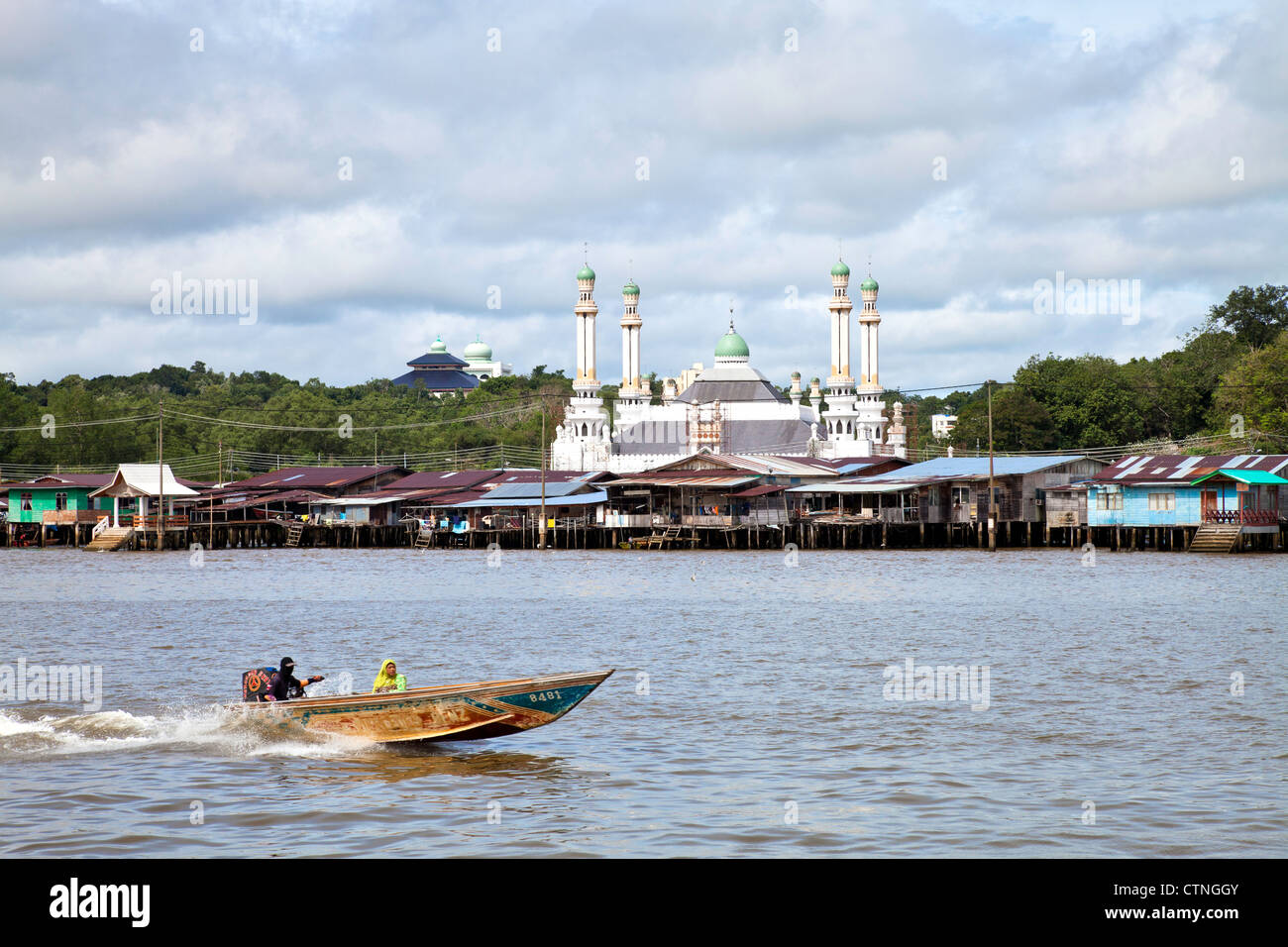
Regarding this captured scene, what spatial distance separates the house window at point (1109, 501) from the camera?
207 feet

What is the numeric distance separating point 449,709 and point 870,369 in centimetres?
10430

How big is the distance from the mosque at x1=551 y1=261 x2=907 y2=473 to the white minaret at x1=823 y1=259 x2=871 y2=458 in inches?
3.5

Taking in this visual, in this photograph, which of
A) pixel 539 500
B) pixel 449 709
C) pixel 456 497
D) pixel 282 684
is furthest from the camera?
pixel 456 497

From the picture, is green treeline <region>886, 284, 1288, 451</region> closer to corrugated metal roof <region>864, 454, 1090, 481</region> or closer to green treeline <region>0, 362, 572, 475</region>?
corrugated metal roof <region>864, 454, 1090, 481</region>

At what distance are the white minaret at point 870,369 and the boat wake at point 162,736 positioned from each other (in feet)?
331

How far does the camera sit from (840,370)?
120 m

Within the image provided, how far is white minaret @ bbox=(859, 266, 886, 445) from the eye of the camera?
116688mm

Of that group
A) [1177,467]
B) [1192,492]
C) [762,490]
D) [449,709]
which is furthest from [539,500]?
[449,709]

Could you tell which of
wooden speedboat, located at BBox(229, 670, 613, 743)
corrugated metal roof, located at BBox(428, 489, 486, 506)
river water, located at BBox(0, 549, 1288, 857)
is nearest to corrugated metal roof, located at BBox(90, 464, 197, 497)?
corrugated metal roof, located at BBox(428, 489, 486, 506)

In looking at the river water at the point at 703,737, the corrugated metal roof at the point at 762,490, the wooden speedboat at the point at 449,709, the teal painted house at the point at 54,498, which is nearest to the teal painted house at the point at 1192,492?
the corrugated metal roof at the point at 762,490

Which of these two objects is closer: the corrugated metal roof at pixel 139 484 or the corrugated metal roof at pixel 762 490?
the corrugated metal roof at pixel 762 490

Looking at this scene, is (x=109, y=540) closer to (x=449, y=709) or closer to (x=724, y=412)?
(x=724, y=412)

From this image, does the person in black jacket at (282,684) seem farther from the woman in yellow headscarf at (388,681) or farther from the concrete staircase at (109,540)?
the concrete staircase at (109,540)

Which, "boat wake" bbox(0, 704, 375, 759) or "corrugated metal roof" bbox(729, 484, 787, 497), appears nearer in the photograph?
"boat wake" bbox(0, 704, 375, 759)
